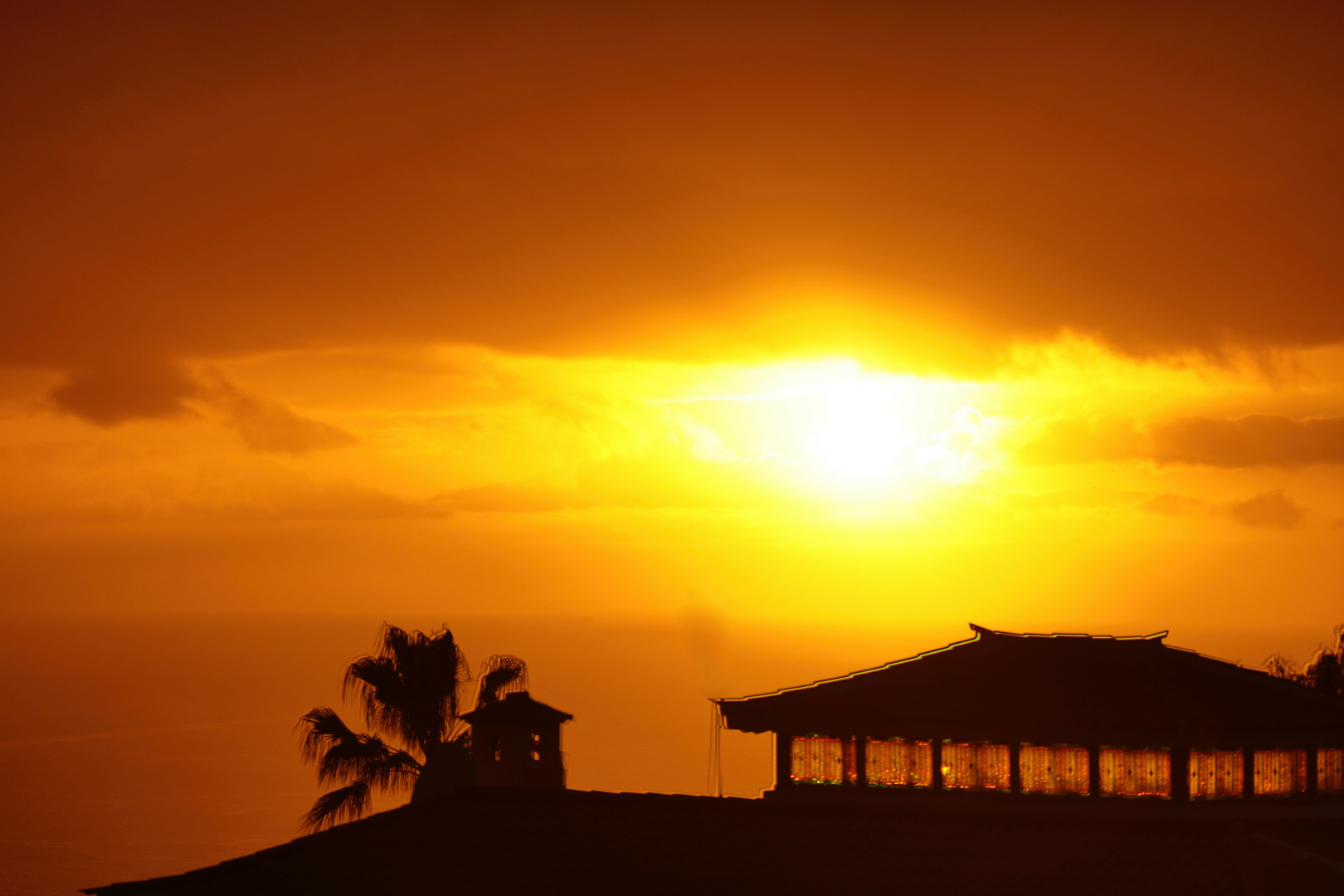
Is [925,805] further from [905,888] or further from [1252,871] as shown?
[1252,871]

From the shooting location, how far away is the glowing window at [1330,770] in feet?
110

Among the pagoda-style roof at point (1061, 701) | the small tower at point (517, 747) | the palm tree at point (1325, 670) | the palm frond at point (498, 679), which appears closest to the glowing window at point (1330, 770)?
the pagoda-style roof at point (1061, 701)

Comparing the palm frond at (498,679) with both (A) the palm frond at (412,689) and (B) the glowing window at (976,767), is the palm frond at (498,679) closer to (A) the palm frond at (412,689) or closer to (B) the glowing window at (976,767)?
(A) the palm frond at (412,689)

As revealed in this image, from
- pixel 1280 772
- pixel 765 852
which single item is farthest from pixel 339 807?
pixel 1280 772

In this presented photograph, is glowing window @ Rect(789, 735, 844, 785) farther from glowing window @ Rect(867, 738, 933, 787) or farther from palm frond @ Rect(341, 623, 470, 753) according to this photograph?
palm frond @ Rect(341, 623, 470, 753)

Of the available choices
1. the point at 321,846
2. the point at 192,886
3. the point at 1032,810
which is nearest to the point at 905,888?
the point at 1032,810

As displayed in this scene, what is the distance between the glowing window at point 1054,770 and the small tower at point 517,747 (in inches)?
500

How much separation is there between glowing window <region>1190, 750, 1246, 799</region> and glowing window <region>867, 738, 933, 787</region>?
21.0 feet

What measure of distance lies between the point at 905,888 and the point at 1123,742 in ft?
24.3

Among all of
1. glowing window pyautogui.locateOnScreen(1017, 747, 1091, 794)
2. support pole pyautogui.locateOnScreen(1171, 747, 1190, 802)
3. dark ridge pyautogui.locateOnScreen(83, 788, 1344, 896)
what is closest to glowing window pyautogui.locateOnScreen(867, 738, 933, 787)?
dark ridge pyautogui.locateOnScreen(83, 788, 1344, 896)

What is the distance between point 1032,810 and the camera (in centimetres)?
3300

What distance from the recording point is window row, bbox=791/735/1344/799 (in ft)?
107

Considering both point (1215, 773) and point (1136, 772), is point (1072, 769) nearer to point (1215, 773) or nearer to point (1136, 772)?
point (1136, 772)

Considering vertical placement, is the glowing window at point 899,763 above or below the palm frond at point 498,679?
below
